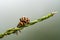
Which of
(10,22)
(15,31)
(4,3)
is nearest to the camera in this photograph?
(15,31)

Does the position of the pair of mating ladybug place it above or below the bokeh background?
above

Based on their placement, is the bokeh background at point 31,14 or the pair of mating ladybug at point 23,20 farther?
the bokeh background at point 31,14

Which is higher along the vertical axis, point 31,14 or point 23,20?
point 23,20

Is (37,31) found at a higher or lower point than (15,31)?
lower

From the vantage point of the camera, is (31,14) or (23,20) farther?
(31,14)

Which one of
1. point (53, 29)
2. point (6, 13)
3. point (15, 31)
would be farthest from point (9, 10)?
point (15, 31)

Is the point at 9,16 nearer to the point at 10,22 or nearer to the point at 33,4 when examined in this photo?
the point at 10,22

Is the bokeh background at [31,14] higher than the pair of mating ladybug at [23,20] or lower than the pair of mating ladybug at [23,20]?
lower

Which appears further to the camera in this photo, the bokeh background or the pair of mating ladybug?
the bokeh background
